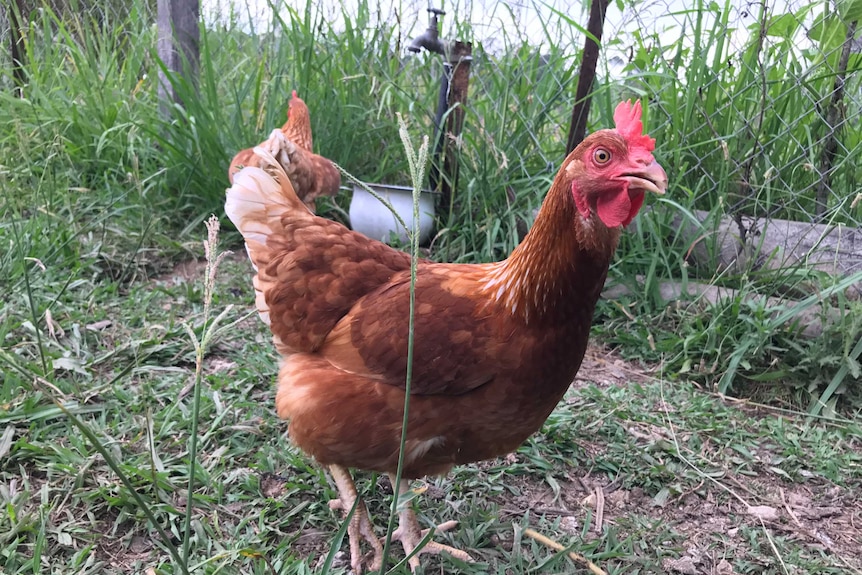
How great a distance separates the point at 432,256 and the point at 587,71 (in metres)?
1.46

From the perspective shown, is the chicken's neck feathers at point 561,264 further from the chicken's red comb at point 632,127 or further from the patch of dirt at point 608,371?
the patch of dirt at point 608,371

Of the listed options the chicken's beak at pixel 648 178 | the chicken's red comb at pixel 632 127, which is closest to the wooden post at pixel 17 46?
the chicken's red comb at pixel 632 127

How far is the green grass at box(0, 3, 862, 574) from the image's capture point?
1.95m

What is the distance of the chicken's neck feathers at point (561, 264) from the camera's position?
5.21 ft

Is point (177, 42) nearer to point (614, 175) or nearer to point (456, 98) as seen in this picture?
point (456, 98)

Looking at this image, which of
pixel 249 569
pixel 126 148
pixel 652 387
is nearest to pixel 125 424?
pixel 249 569

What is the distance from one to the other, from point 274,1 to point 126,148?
164 centimetres

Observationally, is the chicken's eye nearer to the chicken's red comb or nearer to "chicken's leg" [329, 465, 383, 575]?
the chicken's red comb

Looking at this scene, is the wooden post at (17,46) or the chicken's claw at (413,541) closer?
the chicken's claw at (413,541)

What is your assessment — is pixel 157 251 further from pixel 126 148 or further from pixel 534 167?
pixel 534 167

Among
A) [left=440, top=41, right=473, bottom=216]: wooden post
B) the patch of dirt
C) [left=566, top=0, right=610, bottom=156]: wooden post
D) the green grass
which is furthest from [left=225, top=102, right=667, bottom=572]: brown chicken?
[left=440, top=41, right=473, bottom=216]: wooden post

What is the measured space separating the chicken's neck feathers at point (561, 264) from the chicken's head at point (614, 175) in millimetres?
38

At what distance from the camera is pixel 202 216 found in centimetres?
407

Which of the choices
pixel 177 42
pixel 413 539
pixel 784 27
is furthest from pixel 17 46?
pixel 784 27
